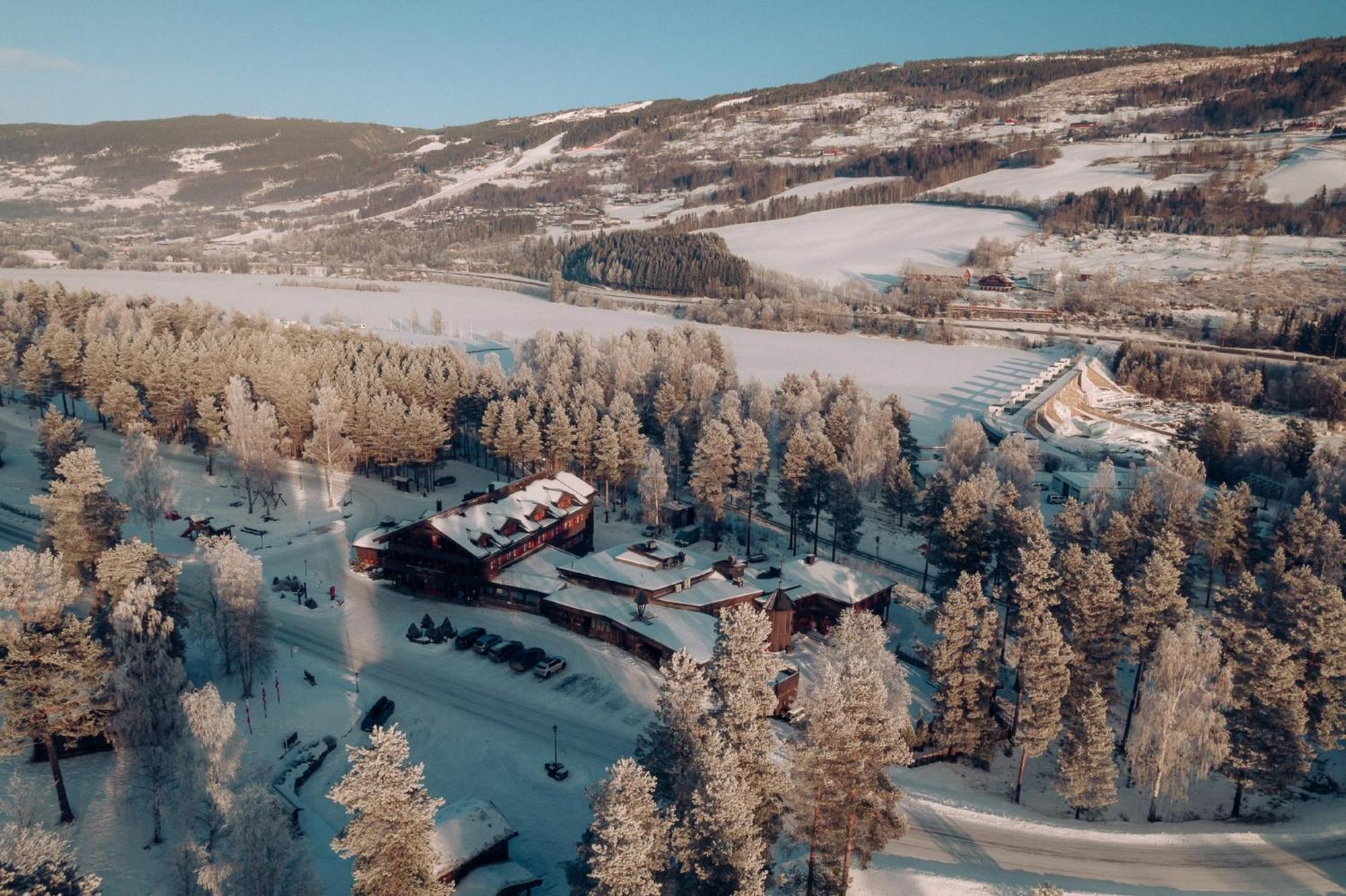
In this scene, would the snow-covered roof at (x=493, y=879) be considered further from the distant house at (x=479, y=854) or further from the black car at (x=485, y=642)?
the black car at (x=485, y=642)

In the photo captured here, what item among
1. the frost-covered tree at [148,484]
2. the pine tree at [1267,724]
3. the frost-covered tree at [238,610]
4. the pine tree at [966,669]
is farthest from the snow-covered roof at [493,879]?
the frost-covered tree at [148,484]

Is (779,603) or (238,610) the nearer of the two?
(238,610)

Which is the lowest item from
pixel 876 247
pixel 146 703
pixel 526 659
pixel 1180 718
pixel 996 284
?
pixel 526 659

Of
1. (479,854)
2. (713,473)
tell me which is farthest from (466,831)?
(713,473)

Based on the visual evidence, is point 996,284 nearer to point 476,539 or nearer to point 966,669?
point 476,539

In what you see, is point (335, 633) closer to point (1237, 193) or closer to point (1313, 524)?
point (1313, 524)

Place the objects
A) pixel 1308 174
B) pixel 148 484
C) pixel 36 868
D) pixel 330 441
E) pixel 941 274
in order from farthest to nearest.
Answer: pixel 1308 174, pixel 941 274, pixel 330 441, pixel 148 484, pixel 36 868

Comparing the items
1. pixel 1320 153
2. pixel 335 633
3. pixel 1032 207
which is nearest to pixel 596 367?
pixel 335 633
